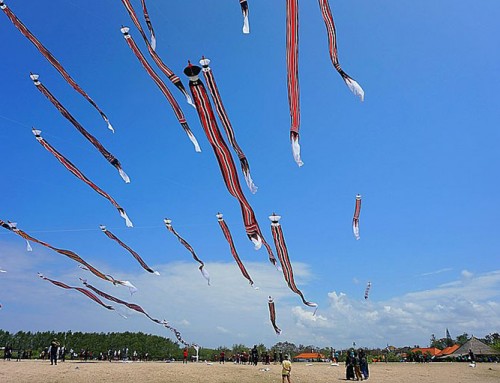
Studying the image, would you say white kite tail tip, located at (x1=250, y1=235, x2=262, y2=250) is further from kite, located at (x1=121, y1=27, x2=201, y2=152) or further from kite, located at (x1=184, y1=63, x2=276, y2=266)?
kite, located at (x1=121, y1=27, x2=201, y2=152)

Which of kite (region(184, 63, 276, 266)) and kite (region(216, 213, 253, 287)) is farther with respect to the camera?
kite (region(216, 213, 253, 287))

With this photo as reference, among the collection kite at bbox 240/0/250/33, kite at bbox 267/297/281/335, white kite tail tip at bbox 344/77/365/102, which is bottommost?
kite at bbox 267/297/281/335

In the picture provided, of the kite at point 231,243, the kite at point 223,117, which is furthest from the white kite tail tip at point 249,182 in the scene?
the kite at point 231,243

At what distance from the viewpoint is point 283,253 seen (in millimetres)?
13859

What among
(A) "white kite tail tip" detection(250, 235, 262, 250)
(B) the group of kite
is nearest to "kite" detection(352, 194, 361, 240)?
(B) the group of kite

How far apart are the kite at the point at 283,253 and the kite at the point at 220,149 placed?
1403 millimetres

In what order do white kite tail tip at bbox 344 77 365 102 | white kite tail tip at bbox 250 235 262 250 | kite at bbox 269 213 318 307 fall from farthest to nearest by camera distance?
kite at bbox 269 213 318 307, white kite tail tip at bbox 250 235 262 250, white kite tail tip at bbox 344 77 365 102

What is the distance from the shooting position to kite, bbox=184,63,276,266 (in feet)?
26.4

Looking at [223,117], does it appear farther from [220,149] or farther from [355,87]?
[355,87]

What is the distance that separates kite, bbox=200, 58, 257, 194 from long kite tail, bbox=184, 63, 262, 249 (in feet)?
0.47

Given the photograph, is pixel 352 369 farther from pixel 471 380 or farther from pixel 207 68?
pixel 207 68

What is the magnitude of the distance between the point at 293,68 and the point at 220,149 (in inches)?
106

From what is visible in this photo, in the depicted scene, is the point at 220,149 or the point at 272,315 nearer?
the point at 220,149

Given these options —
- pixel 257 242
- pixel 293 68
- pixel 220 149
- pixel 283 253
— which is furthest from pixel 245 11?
pixel 283 253
